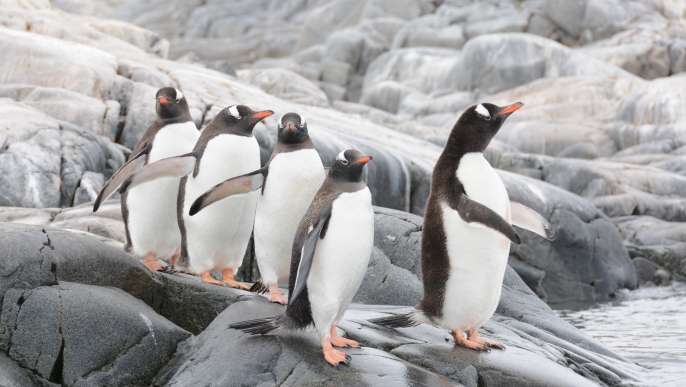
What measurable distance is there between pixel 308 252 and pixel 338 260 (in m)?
0.21

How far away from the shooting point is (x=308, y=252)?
343cm

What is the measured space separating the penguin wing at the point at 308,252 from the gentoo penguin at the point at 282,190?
2.02ft

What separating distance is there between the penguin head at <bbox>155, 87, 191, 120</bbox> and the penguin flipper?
118 cm

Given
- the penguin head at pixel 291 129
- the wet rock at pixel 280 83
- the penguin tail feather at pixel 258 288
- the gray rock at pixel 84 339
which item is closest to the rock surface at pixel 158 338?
the gray rock at pixel 84 339

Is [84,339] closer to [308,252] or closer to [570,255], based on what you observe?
[308,252]

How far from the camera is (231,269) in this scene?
15.9 feet

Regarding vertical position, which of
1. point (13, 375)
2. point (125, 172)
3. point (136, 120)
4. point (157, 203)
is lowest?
point (136, 120)

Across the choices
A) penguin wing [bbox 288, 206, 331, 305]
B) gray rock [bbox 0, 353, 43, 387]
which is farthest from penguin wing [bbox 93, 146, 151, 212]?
penguin wing [bbox 288, 206, 331, 305]

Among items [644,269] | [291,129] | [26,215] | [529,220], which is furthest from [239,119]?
[644,269]

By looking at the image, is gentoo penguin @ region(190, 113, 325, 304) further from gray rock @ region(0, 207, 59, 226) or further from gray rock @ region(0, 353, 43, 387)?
gray rock @ region(0, 207, 59, 226)

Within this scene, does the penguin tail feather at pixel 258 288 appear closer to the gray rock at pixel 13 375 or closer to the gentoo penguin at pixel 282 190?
the gentoo penguin at pixel 282 190

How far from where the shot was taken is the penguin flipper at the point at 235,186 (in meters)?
4.11

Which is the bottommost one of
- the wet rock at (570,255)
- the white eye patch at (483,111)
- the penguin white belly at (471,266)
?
the wet rock at (570,255)

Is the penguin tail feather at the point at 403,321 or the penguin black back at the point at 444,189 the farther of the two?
the penguin tail feather at the point at 403,321
